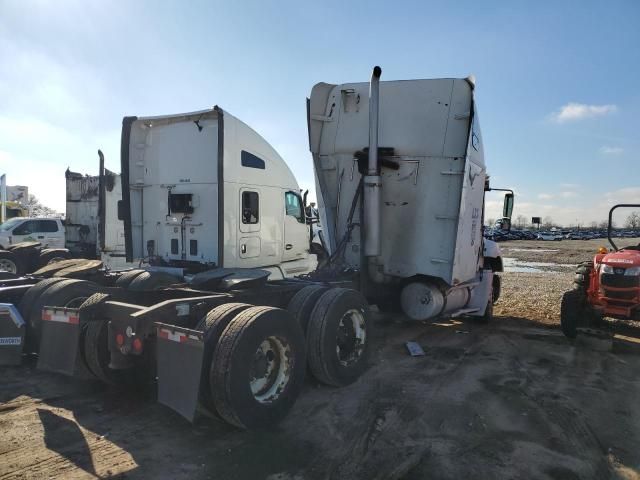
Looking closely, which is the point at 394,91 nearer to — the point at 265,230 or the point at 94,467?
the point at 265,230

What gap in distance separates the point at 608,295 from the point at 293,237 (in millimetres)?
5754

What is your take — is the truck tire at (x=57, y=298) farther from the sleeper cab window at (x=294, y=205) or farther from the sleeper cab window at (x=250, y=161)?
the sleeper cab window at (x=294, y=205)

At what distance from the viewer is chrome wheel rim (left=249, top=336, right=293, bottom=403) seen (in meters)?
4.40

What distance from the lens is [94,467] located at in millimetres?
3639

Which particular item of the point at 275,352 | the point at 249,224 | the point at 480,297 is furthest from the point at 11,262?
the point at 480,297

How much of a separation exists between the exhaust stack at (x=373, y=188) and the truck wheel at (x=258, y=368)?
3097 mm

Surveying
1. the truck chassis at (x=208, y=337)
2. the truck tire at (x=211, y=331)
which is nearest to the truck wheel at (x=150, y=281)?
the truck chassis at (x=208, y=337)

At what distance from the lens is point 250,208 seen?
8.24 meters

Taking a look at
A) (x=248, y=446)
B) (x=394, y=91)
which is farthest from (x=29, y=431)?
(x=394, y=91)

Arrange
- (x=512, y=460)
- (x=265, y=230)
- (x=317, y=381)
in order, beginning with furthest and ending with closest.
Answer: (x=265, y=230)
(x=317, y=381)
(x=512, y=460)

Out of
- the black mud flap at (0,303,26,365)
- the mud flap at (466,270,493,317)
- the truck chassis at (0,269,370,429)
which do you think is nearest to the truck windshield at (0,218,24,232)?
the truck chassis at (0,269,370,429)

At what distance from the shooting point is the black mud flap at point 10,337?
569 cm

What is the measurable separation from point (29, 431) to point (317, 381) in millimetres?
2882

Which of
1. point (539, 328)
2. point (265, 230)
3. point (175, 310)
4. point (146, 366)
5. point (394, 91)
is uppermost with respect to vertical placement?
point (394, 91)
